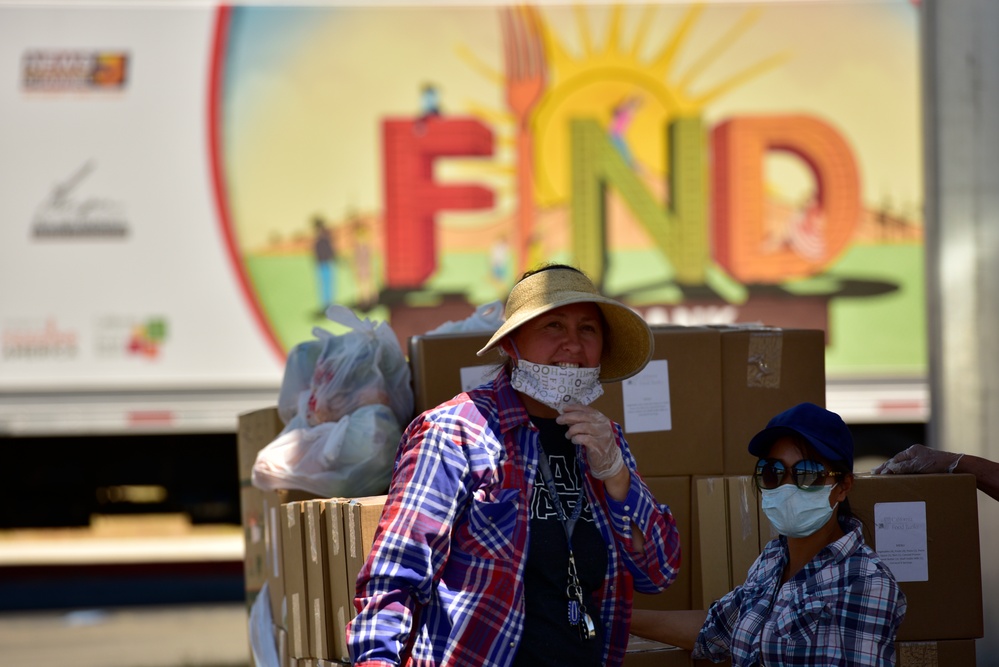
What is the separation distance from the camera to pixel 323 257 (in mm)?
8242

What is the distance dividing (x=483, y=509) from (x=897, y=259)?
21.6 ft

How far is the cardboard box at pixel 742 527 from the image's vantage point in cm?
361

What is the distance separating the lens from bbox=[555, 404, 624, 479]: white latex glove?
238 cm

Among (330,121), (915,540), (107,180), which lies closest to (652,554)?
(915,540)

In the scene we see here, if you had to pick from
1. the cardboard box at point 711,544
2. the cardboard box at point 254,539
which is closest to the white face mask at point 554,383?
the cardboard box at point 711,544

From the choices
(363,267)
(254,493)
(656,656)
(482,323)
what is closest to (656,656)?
(656,656)

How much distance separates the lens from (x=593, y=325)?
2.61 metres

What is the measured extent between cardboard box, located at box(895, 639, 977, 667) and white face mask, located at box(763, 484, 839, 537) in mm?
888

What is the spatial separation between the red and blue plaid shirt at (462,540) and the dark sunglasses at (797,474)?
0.37 meters

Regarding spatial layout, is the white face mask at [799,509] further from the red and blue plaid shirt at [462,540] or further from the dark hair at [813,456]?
the red and blue plaid shirt at [462,540]

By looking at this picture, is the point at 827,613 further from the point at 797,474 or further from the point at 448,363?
the point at 448,363

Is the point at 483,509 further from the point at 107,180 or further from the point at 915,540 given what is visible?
the point at 107,180

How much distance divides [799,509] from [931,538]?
3.02ft

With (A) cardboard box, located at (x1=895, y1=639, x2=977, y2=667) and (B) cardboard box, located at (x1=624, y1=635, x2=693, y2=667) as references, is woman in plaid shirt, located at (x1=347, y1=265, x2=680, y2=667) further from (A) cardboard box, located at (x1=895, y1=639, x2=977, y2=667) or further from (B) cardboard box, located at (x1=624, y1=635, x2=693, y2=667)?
(A) cardboard box, located at (x1=895, y1=639, x2=977, y2=667)
